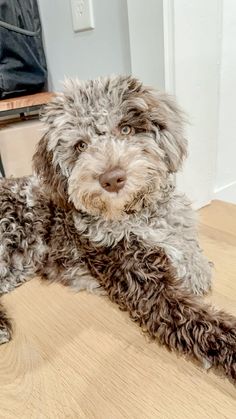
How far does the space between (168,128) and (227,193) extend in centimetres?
83

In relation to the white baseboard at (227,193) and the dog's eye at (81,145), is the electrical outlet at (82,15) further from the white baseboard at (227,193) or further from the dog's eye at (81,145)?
the white baseboard at (227,193)

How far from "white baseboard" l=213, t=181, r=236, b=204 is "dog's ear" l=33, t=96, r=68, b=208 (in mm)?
836

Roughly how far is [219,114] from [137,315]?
930mm

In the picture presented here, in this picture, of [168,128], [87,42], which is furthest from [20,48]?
[168,128]

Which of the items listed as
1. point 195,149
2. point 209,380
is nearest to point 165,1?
point 195,149

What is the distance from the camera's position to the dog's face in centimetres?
82

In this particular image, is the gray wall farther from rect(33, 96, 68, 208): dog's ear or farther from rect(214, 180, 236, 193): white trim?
rect(214, 180, 236, 193): white trim

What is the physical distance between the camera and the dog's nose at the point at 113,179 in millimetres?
790

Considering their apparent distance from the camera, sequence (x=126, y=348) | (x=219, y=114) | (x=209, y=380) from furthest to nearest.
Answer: (x=219, y=114)
(x=126, y=348)
(x=209, y=380)

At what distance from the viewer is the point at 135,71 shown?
1.23 metres

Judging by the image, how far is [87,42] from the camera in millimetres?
1375

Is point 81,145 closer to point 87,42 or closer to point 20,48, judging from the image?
point 87,42

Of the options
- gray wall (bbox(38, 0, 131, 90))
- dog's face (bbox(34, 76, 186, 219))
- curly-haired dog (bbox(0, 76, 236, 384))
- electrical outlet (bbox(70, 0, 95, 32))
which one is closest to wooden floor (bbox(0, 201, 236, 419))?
curly-haired dog (bbox(0, 76, 236, 384))

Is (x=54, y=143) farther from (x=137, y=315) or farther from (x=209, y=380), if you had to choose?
(x=209, y=380)
